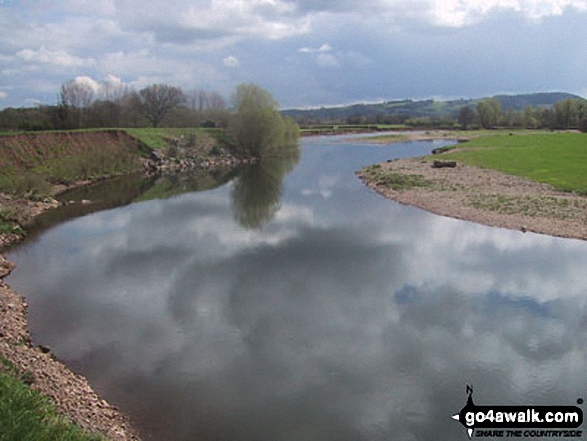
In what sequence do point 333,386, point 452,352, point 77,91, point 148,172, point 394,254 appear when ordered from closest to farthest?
point 333,386 → point 452,352 → point 394,254 → point 148,172 → point 77,91

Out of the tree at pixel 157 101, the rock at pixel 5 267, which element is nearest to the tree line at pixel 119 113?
the tree at pixel 157 101

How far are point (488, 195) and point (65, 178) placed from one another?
3205 cm

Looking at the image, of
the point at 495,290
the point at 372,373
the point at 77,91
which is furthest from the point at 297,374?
the point at 77,91

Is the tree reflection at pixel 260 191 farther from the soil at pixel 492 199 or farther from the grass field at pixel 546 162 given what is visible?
the grass field at pixel 546 162

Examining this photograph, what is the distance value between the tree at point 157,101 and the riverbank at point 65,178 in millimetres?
17713

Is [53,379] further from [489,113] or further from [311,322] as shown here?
[489,113]

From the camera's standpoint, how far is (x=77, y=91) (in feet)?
242

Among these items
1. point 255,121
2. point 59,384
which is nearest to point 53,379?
point 59,384

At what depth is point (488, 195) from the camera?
3025cm

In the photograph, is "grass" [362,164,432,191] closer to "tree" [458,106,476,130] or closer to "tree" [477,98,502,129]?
"tree" [477,98,502,129]

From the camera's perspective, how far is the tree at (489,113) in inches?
5089

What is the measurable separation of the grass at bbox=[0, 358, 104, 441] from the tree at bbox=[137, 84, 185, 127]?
262ft

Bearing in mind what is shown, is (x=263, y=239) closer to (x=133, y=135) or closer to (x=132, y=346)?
(x=132, y=346)

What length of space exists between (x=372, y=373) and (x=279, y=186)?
30.0 meters
